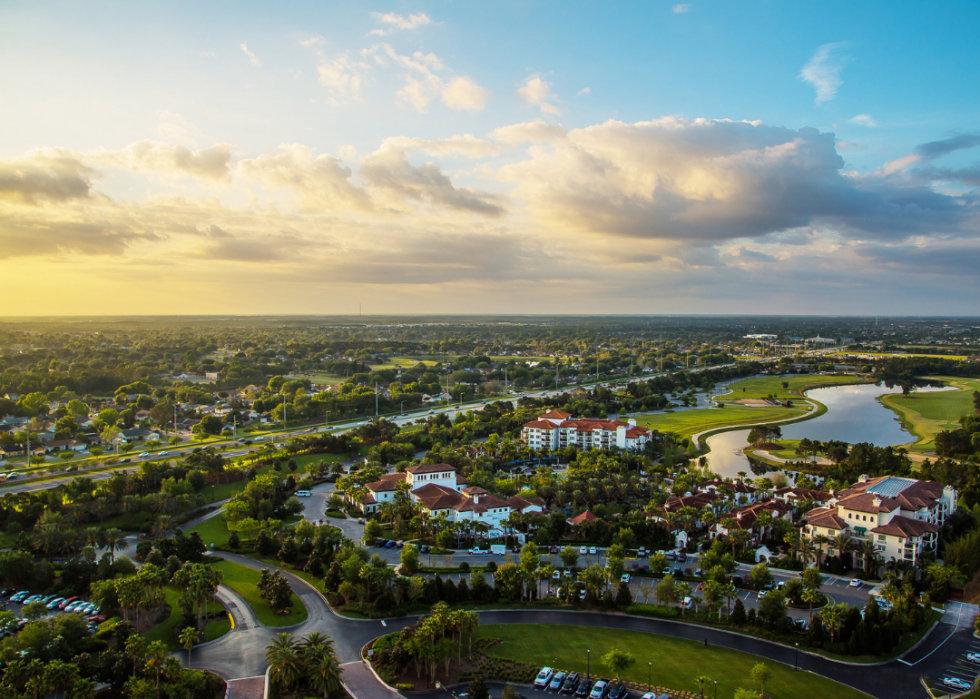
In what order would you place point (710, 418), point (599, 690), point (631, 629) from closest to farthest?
point (599, 690), point (631, 629), point (710, 418)

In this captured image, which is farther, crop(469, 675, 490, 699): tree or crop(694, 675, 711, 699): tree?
crop(694, 675, 711, 699): tree

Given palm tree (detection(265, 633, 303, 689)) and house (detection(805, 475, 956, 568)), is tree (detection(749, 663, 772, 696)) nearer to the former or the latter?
house (detection(805, 475, 956, 568))

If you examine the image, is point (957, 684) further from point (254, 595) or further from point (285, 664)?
A: point (254, 595)

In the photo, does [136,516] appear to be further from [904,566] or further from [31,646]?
[904,566]

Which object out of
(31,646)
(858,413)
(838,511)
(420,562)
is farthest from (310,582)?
(858,413)

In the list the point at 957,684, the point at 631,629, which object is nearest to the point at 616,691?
the point at 631,629

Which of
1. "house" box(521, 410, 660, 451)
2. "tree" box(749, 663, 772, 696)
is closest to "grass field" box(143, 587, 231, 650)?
"tree" box(749, 663, 772, 696)

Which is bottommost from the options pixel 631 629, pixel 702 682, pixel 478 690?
pixel 631 629

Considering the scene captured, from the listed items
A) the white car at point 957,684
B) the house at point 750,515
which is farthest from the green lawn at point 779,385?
the white car at point 957,684
